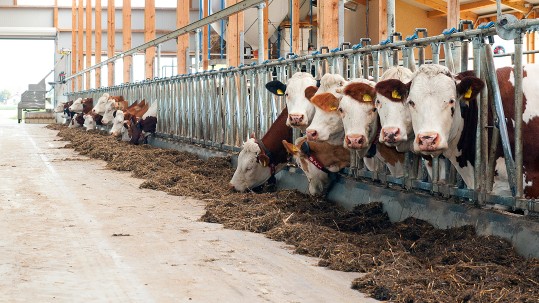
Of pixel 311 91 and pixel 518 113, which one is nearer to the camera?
pixel 518 113

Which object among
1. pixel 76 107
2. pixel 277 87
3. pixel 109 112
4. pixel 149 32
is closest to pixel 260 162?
pixel 277 87

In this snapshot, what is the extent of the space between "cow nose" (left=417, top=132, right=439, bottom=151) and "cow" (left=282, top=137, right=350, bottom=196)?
7.92ft

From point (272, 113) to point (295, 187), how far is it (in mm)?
1664

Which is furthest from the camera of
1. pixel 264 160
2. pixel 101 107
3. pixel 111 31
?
pixel 111 31

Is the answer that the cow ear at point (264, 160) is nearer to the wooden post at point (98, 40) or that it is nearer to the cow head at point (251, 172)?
the cow head at point (251, 172)

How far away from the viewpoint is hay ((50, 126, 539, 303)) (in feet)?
15.3

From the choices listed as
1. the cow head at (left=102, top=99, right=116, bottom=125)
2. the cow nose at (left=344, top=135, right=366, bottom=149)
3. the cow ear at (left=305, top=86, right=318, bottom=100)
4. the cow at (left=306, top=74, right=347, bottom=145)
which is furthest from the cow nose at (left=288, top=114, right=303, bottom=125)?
the cow head at (left=102, top=99, right=116, bottom=125)

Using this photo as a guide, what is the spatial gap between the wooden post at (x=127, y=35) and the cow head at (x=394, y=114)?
802 inches

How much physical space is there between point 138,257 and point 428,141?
2154mm

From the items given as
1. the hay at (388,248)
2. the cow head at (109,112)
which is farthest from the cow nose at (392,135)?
the cow head at (109,112)

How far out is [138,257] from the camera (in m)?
5.96

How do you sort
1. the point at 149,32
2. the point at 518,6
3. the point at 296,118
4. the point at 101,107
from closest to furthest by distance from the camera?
the point at 296,118
the point at 518,6
the point at 149,32
the point at 101,107

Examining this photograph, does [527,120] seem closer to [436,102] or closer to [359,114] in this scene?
[436,102]

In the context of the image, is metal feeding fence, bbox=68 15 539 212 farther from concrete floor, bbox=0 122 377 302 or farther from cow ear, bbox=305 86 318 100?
concrete floor, bbox=0 122 377 302
